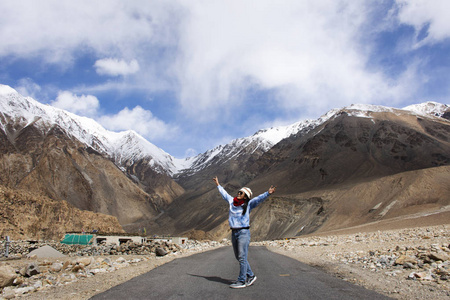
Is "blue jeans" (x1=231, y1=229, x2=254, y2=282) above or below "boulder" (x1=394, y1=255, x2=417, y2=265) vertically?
above

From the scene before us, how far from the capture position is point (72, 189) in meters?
121

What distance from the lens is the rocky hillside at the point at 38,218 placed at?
5106 centimetres

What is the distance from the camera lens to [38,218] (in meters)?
60.6

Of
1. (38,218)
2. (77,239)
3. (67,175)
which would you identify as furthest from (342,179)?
(67,175)

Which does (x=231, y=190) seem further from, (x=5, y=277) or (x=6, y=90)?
(x=5, y=277)

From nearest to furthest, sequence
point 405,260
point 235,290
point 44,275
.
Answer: point 235,290 → point 405,260 → point 44,275

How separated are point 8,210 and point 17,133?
10262 centimetres

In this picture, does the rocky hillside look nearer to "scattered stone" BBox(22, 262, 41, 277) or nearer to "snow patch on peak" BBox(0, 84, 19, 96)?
"scattered stone" BBox(22, 262, 41, 277)

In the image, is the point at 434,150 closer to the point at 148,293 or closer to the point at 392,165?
the point at 392,165

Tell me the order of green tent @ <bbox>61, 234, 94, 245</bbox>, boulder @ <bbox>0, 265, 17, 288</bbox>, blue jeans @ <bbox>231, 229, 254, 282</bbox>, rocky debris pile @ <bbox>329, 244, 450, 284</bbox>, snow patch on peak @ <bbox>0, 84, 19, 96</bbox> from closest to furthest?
blue jeans @ <bbox>231, 229, 254, 282</bbox>
rocky debris pile @ <bbox>329, 244, 450, 284</bbox>
boulder @ <bbox>0, 265, 17, 288</bbox>
green tent @ <bbox>61, 234, 94, 245</bbox>
snow patch on peak @ <bbox>0, 84, 19, 96</bbox>

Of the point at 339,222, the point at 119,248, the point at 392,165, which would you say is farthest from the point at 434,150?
the point at 119,248

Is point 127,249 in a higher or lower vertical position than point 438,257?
higher

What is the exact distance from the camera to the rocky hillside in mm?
51062

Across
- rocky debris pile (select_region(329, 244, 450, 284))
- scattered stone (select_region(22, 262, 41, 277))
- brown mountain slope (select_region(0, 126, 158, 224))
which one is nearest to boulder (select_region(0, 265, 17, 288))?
scattered stone (select_region(22, 262, 41, 277))
